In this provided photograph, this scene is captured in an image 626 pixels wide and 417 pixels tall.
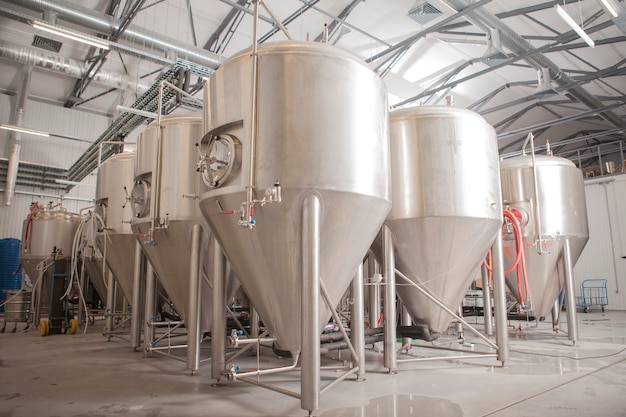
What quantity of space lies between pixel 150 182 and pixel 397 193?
2.75 metres

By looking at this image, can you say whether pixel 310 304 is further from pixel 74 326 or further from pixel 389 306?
pixel 74 326

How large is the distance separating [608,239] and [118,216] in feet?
44.9

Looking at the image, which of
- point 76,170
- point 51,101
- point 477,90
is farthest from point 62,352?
point 477,90

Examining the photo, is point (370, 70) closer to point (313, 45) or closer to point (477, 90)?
point (313, 45)

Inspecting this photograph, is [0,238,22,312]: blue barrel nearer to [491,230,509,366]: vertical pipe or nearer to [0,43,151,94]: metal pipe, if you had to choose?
[0,43,151,94]: metal pipe

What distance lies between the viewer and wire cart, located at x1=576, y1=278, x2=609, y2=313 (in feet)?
42.6

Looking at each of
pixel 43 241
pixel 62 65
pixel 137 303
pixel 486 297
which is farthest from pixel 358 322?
pixel 62 65

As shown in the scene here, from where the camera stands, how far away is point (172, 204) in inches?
178

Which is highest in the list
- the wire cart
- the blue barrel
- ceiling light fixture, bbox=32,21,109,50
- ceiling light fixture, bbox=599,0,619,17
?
ceiling light fixture, bbox=32,21,109,50

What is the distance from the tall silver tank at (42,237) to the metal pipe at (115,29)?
4004mm

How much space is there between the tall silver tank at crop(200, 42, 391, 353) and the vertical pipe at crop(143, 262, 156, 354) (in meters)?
2.28

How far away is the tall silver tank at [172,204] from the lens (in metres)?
4.50

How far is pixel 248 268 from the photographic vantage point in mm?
3271

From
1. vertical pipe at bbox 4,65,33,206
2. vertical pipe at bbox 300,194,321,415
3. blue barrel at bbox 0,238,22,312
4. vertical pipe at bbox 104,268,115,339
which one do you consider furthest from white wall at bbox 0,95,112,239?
vertical pipe at bbox 300,194,321,415
